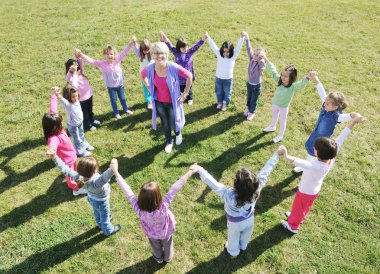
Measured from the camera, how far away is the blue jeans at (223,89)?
830 centimetres

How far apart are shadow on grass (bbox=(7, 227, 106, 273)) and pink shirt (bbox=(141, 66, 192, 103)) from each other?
2878 millimetres

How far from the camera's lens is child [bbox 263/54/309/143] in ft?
21.5

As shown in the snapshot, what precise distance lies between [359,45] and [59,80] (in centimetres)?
1102

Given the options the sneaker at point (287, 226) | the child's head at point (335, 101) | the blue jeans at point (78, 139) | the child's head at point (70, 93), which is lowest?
the sneaker at point (287, 226)

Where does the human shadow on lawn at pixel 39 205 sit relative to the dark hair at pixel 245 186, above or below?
below

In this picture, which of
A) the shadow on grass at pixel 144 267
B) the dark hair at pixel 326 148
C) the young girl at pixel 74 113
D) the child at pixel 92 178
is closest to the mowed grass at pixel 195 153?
the shadow on grass at pixel 144 267

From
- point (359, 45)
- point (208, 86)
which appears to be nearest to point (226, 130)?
point (208, 86)

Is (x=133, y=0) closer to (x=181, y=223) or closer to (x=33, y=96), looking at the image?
(x=33, y=96)

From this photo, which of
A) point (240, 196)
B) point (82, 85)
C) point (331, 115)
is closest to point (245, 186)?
point (240, 196)

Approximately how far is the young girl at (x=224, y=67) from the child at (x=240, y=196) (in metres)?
3.92

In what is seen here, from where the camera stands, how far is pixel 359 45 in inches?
476

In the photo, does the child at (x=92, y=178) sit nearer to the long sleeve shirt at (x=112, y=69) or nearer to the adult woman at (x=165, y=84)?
the adult woman at (x=165, y=84)

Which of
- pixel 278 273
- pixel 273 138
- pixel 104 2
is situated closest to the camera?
pixel 278 273

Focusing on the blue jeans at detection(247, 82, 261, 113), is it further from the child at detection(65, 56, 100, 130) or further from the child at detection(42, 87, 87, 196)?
the child at detection(42, 87, 87, 196)
